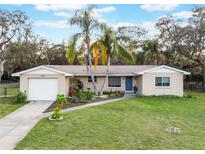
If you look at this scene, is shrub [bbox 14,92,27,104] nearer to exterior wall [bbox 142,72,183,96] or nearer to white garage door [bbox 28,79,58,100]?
white garage door [bbox 28,79,58,100]

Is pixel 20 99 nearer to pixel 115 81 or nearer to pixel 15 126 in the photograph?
pixel 15 126

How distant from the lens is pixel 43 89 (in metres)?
20.2

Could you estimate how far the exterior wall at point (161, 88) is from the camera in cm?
2250

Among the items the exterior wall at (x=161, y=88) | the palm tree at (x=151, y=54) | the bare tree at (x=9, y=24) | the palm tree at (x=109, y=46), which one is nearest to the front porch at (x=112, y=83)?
the exterior wall at (x=161, y=88)

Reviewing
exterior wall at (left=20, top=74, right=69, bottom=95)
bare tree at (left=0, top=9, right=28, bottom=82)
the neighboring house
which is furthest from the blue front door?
bare tree at (left=0, top=9, right=28, bottom=82)

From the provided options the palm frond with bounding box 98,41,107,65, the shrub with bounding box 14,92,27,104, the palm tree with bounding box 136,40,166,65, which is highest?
the palm tree with bounding box 136,40,166,65

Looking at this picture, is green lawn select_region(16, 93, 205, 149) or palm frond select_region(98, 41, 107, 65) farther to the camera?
palm frond select_region(98, 41, 107, 65)

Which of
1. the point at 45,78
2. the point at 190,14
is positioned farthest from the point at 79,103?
the point at 190,14

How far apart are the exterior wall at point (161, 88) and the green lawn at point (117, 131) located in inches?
332

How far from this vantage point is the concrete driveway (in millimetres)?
8215

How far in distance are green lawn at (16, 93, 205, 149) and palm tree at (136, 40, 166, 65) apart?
21.5 meters

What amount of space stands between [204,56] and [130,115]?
22223 mm

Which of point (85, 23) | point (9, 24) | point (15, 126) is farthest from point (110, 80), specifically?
point (15, 126)

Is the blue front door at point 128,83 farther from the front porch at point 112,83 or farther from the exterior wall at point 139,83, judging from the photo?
the exterior wall at point 139,83
